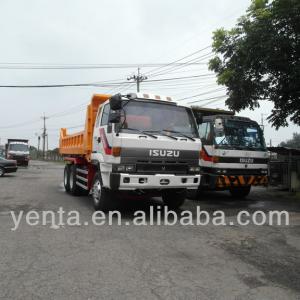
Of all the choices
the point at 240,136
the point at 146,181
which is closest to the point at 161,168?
the point at 146,181

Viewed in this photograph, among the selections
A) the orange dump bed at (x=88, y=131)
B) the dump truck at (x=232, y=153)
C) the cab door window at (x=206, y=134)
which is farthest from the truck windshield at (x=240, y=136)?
the orange dump bed at (x=88, y=131)

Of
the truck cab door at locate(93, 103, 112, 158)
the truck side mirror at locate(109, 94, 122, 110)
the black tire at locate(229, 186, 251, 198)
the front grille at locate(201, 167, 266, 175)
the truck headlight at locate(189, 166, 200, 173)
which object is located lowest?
the black tire at locate(229, 186, 251, 198)

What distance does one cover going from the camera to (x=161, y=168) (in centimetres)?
854

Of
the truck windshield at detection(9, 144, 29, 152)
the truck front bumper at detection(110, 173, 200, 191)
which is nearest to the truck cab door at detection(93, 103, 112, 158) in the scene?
the truck front bumper at detection(110, 173, 200, 191)

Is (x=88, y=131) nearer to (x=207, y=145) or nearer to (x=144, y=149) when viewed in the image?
(x=144, y=149)

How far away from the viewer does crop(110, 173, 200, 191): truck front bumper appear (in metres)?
8.22

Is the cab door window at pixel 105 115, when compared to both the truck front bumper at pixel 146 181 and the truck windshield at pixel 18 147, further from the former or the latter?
the truck windshield at pixel 18 147

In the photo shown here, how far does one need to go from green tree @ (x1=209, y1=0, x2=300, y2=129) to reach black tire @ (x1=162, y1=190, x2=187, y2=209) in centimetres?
499

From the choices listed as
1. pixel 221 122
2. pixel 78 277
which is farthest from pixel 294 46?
pixel 78 277

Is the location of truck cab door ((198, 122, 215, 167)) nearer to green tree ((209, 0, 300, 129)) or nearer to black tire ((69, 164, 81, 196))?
green tree ((209, 0, 300, 129))

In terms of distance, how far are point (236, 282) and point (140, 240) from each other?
7.62 ft

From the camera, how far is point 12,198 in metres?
12.0

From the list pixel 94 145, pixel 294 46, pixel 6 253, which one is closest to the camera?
pixel 6 253

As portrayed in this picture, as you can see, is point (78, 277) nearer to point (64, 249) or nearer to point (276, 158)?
point (64, 249)
